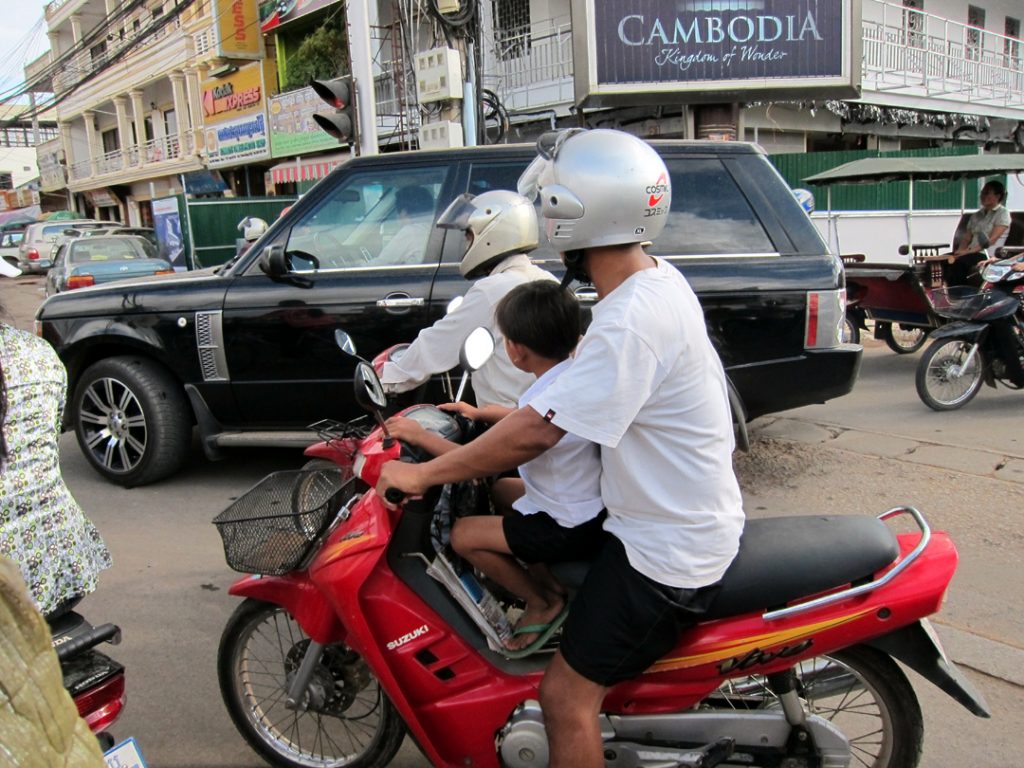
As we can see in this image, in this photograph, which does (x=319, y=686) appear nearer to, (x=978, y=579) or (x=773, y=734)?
(x=773, y=734)

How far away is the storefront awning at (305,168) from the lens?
21.2 meters

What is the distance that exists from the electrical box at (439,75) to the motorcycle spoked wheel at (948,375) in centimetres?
498

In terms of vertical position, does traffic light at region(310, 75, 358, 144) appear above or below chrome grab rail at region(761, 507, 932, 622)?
above

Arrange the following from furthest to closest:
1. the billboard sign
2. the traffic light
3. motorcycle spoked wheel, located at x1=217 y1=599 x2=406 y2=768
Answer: the billboard sign
the traffic light
motorcycle spoked wheel, located at x1=217 y1=599 x2=406 y2=768

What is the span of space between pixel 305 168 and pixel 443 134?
47.8 ft

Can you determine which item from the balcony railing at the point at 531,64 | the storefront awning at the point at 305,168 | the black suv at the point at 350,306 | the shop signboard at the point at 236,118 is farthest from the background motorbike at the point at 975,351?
the shop signboard at the point at 236,118

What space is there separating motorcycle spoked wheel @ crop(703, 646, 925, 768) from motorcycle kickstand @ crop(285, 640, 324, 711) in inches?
44.3

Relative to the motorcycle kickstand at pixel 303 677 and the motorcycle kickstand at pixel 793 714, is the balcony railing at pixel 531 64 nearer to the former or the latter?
the motorcycle kickstand at pixel 303 677

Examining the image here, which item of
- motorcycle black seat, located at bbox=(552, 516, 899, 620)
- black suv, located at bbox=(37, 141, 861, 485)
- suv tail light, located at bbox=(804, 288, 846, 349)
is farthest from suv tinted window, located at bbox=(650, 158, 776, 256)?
motorcycle black seat, located at bbox=(552, 516, 899, 620)

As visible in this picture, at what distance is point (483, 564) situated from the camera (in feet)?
7.75

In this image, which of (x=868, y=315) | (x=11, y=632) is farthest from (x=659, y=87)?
(x=11, y=632)

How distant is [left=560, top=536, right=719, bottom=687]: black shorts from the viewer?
206 centimetres

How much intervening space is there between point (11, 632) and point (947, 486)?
5.22 meters

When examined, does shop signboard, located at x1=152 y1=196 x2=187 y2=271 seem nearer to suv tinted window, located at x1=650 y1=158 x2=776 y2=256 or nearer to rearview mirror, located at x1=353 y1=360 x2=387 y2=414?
suv tinted window, located at x1=650 y1=158 x2=776 y2=256
